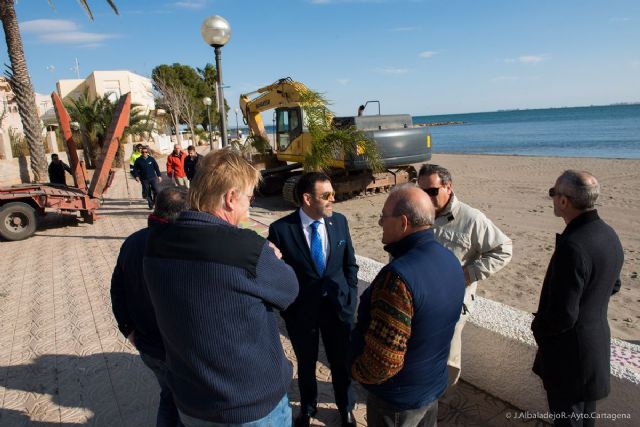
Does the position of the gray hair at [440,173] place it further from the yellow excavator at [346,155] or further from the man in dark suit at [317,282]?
the yellow excavator at [346,155]

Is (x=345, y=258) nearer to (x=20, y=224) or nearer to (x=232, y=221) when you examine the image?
(x=232, y=221)

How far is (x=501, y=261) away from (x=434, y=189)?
0.63 meters

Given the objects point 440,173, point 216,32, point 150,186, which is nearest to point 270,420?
point 440,173

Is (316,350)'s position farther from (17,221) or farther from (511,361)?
(17,221)

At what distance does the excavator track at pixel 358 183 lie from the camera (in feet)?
38.7

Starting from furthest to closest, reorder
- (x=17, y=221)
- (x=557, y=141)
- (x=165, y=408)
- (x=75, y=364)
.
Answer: (x=557, y=141), (x=17, y=221), (x=75, y=364), (x=165, y=408)

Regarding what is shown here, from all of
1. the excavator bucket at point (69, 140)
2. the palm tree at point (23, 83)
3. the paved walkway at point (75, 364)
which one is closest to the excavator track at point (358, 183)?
the excavator bucket at point (69, 140)

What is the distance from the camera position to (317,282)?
2.71 meters

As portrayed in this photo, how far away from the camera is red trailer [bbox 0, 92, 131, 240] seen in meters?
8.59

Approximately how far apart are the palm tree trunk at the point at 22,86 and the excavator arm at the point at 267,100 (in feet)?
21.2

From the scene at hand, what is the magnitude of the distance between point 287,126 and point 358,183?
2.74 meters

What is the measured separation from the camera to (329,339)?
9.53ft

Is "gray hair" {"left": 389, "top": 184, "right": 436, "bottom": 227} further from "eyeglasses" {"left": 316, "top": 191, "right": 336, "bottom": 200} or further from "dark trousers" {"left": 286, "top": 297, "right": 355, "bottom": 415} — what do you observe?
"dark trousers" {"left": 286, "top": 297, "right": 355, "bottom": 415}

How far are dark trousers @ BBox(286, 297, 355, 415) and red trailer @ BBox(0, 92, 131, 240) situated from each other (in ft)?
25.0
